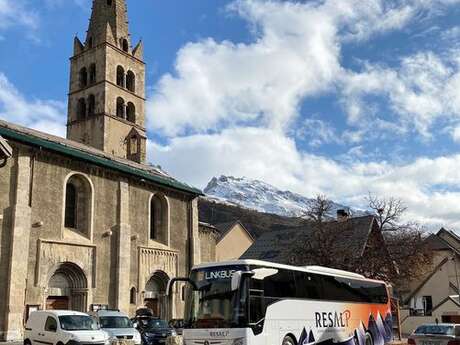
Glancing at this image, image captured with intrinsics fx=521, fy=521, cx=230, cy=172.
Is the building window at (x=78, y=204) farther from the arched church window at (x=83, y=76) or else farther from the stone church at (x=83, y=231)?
the arched church window at (x=83, y=76)

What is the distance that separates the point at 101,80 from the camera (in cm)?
6094

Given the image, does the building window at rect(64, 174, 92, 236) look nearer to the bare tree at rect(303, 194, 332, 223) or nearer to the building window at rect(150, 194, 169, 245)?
the building window at rect(150, 194, 169, 245)

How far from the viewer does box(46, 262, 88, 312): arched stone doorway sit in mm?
28172

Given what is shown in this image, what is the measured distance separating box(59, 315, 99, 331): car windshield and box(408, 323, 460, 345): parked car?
12.3 m

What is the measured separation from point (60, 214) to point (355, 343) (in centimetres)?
1709

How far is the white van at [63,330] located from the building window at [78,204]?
930cm

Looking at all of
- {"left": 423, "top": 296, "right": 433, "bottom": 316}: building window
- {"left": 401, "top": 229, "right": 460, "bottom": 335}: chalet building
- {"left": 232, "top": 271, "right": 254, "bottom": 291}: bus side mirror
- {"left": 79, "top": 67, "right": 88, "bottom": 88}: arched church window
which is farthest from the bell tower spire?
{"left": 232, "top": 271, "right": 254, "bottom": 291}: bus side mirror

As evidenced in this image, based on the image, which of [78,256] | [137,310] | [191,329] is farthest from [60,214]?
[191,329]

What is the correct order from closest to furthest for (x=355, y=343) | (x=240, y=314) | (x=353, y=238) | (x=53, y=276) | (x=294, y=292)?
(x=240, y=314) → (x=294, y=292) → (x=355, y=343) → (x=53, y=276) → (x=353, y=238)

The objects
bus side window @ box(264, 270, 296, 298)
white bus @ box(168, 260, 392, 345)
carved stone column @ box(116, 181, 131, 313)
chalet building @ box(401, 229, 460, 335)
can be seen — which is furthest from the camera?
chalet building @ box(401, 229, 460, 335)

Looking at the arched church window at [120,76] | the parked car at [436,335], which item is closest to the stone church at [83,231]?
the parked car at [436,335]

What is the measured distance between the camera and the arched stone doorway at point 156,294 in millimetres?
33812

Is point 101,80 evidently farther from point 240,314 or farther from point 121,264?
point 240,314

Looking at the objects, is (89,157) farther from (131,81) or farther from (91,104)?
(131,81)
